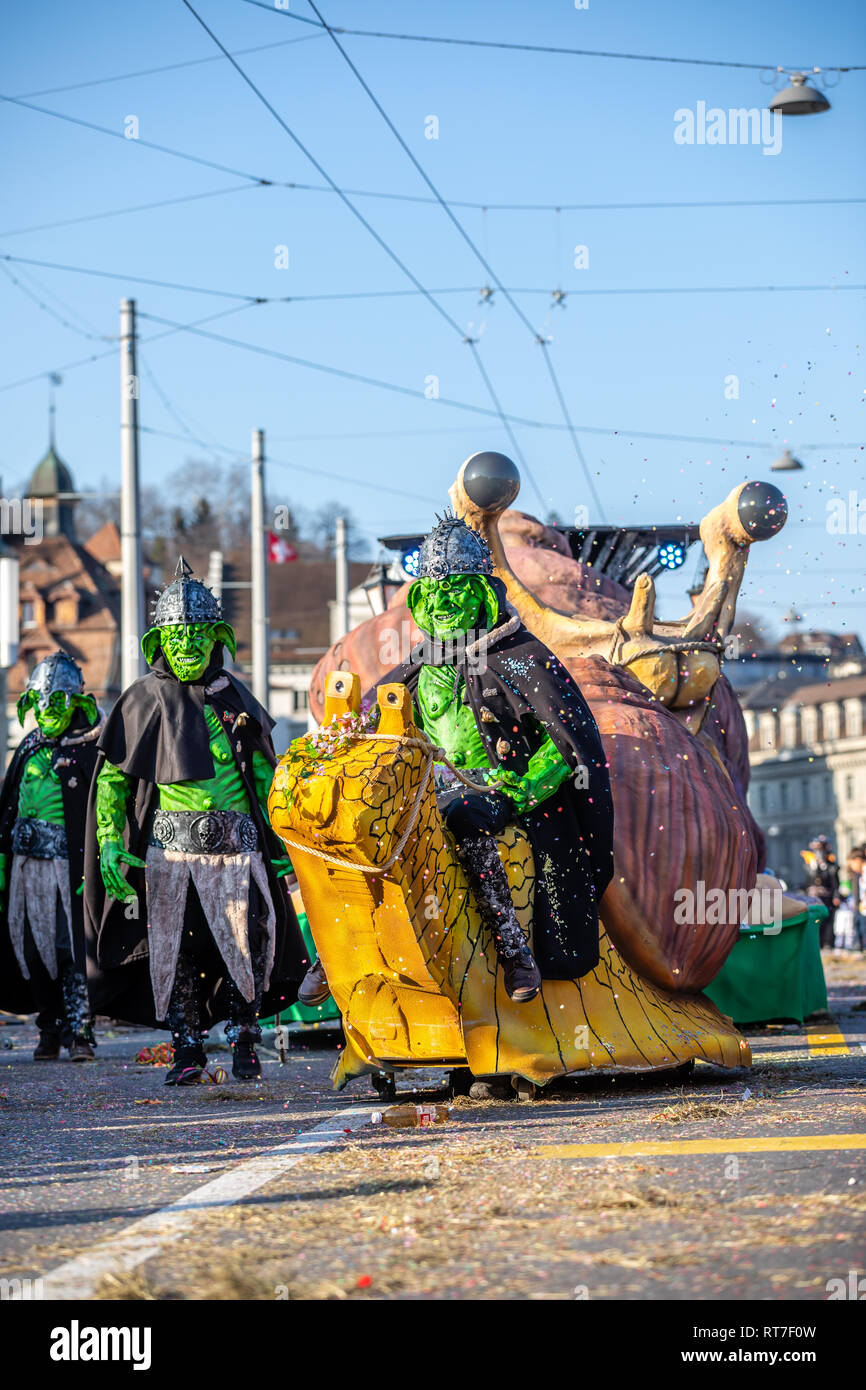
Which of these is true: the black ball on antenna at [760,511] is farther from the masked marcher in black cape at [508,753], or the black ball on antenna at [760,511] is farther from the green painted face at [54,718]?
the green painted face at [54,718]

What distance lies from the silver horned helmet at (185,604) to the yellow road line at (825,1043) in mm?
Result: 3574

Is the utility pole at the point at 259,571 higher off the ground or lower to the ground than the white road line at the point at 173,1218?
higher

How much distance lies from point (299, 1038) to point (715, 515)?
13.4ft

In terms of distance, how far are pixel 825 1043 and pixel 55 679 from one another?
4.84 metres

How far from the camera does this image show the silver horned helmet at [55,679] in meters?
11.1

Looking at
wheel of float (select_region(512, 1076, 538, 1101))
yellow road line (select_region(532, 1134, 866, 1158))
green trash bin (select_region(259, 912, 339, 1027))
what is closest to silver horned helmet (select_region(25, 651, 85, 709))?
green trash bin (select_region(259, 912, 339, 1027))

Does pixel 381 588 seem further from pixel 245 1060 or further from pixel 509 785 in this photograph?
pixel 509 785

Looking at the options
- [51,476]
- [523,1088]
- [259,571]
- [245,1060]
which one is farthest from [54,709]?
[51,476]

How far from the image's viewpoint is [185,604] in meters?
8.58

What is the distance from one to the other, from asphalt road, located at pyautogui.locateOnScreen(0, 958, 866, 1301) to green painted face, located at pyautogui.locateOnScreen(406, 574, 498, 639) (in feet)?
6.15

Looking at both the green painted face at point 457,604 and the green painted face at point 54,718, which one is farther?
the green painted face at point 54,718

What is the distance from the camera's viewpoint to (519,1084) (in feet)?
23.6

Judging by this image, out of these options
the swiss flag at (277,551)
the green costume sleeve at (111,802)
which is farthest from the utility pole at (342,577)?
the green costume sleeve at (111,802)

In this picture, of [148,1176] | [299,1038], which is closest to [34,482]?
[299,1038]
